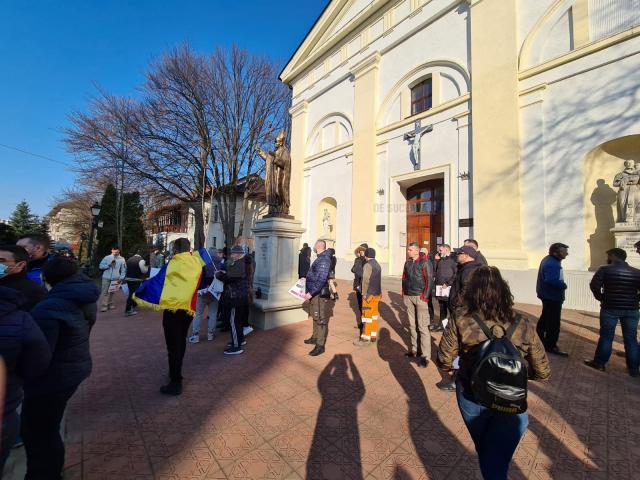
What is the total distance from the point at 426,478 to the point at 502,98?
1103 cm

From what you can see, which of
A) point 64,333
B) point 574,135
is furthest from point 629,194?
point 64,333

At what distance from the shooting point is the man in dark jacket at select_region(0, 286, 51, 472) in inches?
54.4

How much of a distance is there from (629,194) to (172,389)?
424 inches

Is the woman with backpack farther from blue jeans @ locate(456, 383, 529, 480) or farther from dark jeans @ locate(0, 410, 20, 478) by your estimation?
dark jeans @ locate(0, 410, 20, 478)

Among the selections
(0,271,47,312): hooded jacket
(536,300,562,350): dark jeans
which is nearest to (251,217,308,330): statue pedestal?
(0,271,47,312): hooded jacket

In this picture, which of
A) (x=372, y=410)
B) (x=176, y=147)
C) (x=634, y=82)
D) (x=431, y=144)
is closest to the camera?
(x=372, y=410)

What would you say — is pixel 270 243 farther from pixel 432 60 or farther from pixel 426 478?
pixel 432 60

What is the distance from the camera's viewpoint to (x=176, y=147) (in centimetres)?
1845

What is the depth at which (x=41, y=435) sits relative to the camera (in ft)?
6.24

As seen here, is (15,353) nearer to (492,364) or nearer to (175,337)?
(175,337)

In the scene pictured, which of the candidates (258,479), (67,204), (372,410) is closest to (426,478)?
(372,410)

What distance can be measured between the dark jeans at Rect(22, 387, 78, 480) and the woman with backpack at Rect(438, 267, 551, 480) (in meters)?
2.64

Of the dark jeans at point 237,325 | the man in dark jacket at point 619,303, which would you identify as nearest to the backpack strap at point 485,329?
the man in dark jacket at point 619,303

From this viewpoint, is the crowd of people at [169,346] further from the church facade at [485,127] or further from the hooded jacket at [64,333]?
the church facade at [485,127]
